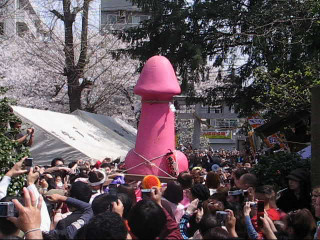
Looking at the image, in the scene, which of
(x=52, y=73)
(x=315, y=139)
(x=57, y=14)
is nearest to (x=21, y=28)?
(x=52, y=73)

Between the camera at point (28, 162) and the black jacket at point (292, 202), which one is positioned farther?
the black jacket at point (292, 202)

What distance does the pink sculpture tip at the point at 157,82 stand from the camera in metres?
10.5

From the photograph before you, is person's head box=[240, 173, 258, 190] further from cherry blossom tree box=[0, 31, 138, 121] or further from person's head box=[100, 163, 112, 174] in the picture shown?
cherry blossom tree box=[0, 31, 138, 121]

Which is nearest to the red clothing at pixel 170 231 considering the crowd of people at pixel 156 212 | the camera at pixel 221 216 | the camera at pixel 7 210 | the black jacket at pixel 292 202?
the crowd of people at pixel 156 212

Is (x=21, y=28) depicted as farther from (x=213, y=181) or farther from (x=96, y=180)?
(x=96, y=180)

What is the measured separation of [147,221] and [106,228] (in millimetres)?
439

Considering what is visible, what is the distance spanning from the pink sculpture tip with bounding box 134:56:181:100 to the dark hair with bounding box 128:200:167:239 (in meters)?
6.89

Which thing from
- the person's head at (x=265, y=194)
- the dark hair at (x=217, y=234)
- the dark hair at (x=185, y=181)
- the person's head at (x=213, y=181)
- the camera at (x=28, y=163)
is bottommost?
the person's head at (x=213, y=181)

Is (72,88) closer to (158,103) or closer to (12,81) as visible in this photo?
(12,81)

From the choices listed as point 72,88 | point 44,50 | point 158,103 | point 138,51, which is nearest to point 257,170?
point 158,103

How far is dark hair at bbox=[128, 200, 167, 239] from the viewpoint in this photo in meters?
3.52

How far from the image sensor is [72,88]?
22031 mm

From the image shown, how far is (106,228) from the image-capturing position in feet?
10.5

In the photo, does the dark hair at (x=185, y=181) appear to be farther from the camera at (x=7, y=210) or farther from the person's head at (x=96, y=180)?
the camera at (x=7, y=210)
